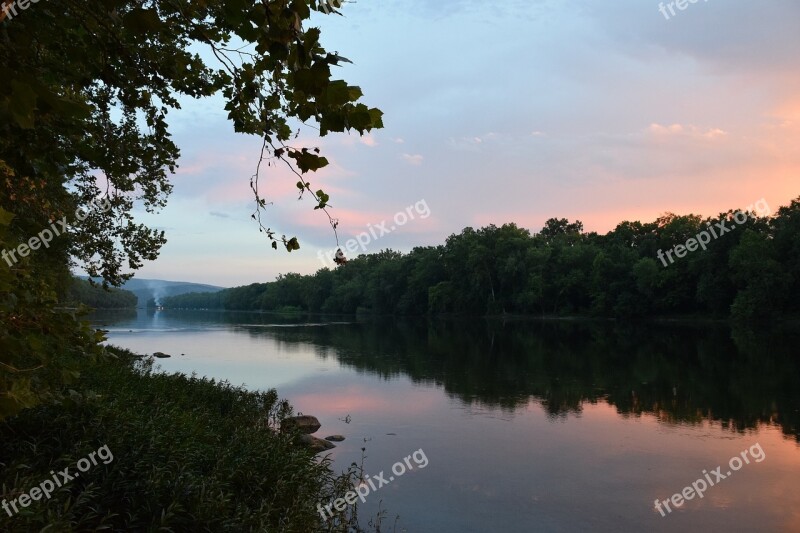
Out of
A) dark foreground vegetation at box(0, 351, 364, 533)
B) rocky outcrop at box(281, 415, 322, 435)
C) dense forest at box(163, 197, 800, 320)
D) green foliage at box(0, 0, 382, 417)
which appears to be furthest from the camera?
dense forest at box(163, 197, 800, 320)

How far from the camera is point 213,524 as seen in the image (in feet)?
23.2

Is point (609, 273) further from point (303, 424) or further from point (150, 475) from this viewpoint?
point (150, 475)

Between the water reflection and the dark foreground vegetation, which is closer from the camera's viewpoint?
the dark foreground vegetation

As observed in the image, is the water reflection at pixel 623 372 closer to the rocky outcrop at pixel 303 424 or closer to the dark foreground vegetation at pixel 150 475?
the rocky outcrop at pixel 303 424

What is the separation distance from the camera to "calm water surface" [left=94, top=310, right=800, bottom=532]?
11570 millimetres

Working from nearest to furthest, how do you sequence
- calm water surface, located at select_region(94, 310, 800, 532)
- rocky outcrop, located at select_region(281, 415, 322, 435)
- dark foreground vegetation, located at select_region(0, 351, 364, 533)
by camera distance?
dark foreground vegetation, located at select_region(0, 351, 364, 533), calm water surface, located at select_region(94, 310, 800, 532), rocky outcrop, located at select_region(281, 415, 322, 435)

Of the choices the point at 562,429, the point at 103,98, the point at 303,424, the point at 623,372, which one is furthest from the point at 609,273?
the point at 103,98

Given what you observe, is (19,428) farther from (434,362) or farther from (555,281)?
(555,281)

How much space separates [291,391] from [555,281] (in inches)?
2808

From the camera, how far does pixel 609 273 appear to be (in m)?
81.5

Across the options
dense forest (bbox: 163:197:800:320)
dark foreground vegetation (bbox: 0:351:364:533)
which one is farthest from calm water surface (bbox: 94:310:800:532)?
dense forest (bbox: 163:197:800:320)

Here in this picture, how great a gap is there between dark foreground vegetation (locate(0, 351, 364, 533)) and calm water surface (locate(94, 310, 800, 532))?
8.98 feet

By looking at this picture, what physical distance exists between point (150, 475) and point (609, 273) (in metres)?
82.4

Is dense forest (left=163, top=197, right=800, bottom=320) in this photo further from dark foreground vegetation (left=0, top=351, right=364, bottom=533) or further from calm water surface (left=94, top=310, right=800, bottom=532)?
dark foreground vegetation (left=0, top=351, right=364, bottom=533)
